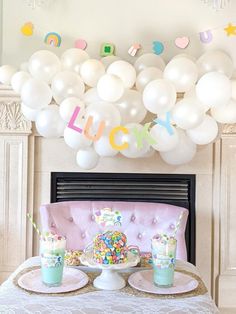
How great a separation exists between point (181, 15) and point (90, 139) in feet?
4.17

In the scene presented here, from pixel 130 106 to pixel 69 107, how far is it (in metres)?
0.35

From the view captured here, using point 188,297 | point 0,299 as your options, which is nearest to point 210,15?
point 188,297

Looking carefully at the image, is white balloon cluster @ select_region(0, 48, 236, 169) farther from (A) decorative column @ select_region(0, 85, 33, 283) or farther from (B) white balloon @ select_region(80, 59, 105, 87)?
(A) decorative column @ select_region(0, 85, 33, 283)

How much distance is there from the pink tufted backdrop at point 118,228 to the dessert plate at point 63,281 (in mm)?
673

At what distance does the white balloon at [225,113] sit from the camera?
244 centimetres

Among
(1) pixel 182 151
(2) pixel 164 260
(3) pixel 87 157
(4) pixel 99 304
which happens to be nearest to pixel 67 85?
(3) pixel 87 157

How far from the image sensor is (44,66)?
2.55 meters

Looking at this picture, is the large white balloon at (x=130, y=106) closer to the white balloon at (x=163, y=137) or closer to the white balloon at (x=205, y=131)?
the white balloon at (x=163, y=137)

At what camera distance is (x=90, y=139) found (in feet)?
7.94

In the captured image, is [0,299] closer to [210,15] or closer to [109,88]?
[109,88]

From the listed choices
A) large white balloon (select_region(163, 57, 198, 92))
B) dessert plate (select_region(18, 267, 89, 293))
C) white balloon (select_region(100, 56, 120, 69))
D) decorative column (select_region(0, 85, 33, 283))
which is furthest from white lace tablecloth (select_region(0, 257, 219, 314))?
white balloon (select_region(100, 56, 120, 69))

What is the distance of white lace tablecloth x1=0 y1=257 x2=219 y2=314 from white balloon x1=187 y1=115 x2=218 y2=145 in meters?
0.98

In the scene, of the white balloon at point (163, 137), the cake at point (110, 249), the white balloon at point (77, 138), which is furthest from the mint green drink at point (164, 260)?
the white balloon at point (77, 138)

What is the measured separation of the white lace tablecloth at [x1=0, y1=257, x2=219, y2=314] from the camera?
1.58m
